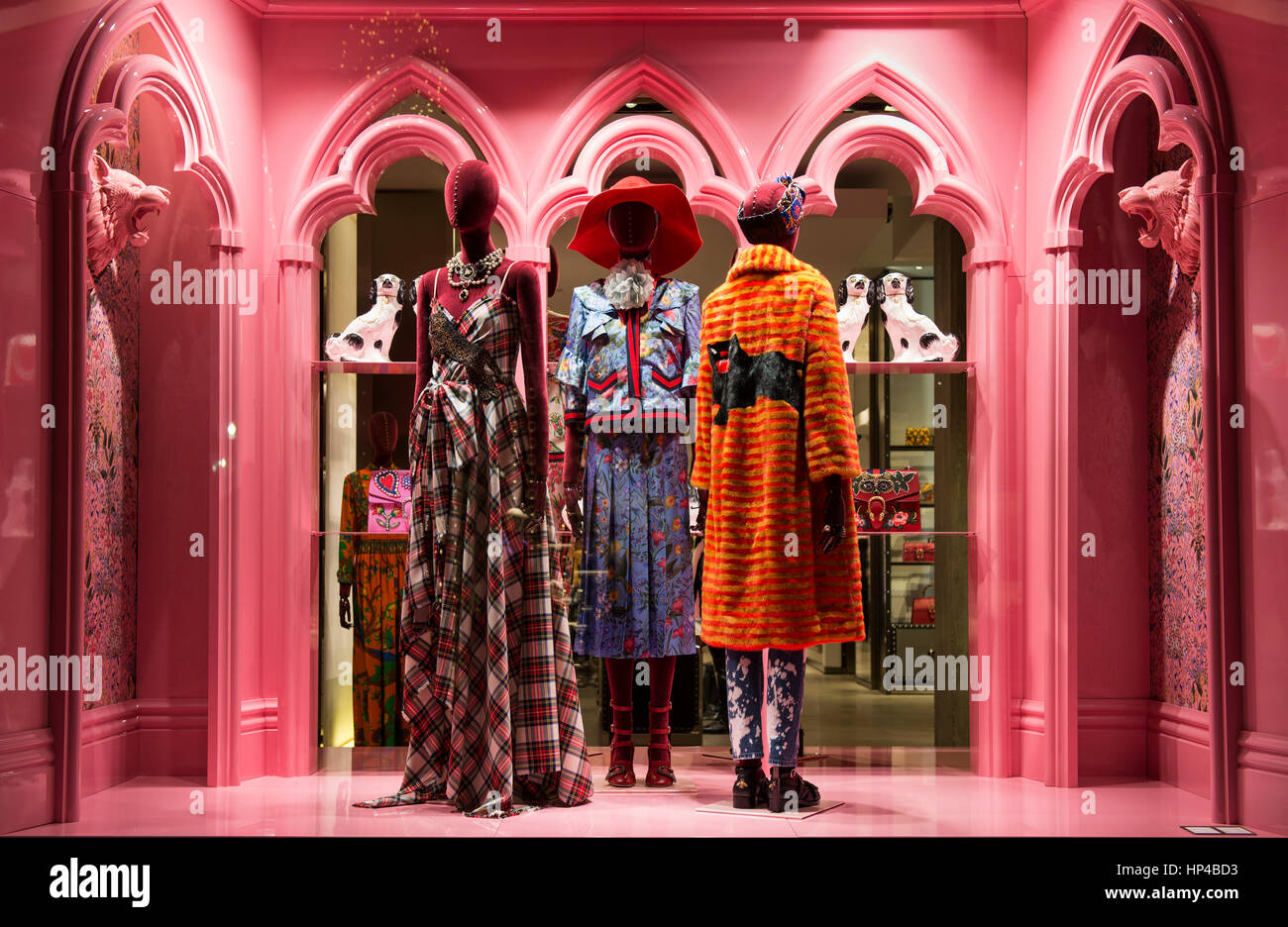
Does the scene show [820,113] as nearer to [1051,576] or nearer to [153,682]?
[1051,576]

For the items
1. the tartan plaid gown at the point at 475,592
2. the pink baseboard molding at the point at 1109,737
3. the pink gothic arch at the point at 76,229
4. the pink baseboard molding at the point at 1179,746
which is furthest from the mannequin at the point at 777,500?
the pink gothic arch at the point at 76,229

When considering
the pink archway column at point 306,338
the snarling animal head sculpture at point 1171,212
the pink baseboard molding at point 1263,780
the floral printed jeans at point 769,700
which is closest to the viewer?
the pink baseboard molding at point 1263,780

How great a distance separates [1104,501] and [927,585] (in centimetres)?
80

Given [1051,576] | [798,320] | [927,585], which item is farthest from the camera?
[927,585]

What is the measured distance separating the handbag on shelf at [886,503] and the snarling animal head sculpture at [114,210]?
9.84 ft

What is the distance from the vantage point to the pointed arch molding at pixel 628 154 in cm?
471

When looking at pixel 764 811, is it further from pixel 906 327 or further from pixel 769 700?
pixel 906 327

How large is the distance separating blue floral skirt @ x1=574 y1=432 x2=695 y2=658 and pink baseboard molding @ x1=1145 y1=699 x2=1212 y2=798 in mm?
1926

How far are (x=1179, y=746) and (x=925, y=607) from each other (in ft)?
3.63

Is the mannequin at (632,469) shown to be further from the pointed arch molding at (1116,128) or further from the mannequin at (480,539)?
the pointed arch molding at (1116,128)

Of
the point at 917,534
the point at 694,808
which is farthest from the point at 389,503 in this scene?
the point at 917,534
